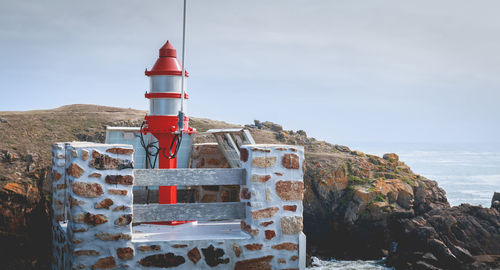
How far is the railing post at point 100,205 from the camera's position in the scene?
5.74 metres

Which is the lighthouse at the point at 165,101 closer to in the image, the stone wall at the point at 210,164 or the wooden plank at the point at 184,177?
the wooden plank at the point at 184,177

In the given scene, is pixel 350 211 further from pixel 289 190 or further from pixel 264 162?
pixel 264 162

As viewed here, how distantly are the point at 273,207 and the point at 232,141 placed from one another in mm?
1997

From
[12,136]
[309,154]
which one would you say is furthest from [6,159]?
[309,154]

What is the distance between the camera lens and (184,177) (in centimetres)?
609

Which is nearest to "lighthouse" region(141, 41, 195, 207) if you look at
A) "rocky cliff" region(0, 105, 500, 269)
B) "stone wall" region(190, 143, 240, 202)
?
"stone wall" region(190, 143, 240, 202)

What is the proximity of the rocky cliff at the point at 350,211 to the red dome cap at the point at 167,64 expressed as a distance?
832 cm

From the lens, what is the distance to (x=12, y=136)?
2627 centimetres

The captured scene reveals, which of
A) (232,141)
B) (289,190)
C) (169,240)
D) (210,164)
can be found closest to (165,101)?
(232,141)

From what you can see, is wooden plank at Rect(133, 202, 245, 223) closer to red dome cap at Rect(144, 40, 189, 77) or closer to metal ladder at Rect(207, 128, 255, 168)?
metal ladder at Rect(207, 128, 255, 168)

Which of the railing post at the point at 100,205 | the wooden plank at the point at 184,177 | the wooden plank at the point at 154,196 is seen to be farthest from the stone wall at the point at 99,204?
the wooden plank at the point at 154,196

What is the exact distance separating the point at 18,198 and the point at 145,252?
14.9 m

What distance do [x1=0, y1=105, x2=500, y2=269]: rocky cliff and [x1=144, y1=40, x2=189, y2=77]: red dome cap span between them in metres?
8.32

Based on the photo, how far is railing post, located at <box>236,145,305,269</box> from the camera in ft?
20.2
